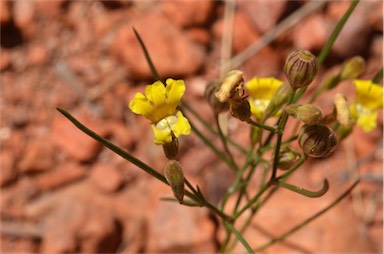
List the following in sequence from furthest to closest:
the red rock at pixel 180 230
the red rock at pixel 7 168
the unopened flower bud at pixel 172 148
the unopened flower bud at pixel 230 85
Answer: the red rock at pixel 7 168, the red rock at pixel 180 230, the unopened flower bud at pixel 172 148, the unopened flower bud at pixel 230 85

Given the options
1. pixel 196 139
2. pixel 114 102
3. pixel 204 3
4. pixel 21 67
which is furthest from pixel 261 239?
pixel 21 67

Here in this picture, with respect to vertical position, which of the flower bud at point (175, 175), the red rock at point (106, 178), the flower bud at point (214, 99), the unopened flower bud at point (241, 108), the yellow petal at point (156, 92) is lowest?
the flower bud at point (175, 175)

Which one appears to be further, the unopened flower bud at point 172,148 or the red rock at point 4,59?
the red rock at point 4,59

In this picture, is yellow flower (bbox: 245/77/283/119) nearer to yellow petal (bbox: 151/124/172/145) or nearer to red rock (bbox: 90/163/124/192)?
yellow petal (bbox: 151/124/172/145)

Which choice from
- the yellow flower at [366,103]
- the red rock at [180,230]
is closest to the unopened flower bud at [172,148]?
the yellow flower at [366,103]

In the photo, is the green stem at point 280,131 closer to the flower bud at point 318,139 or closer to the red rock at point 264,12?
the flower bud at point 318,139

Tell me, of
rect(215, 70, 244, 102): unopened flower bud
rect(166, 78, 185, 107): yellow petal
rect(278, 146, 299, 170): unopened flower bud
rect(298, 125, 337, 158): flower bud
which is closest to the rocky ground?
rect(278, 146, 299, 170): unopened flower bud

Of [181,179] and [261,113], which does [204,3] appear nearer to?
[261,113]

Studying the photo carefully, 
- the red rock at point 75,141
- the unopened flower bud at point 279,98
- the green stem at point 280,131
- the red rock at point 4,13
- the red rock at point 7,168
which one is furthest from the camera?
the red rock at point 4,13
